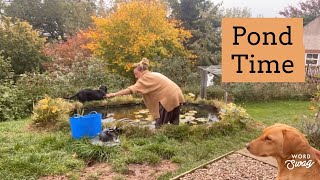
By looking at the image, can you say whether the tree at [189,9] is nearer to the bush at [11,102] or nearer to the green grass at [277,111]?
the green grass at [277,111]

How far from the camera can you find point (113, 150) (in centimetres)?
502

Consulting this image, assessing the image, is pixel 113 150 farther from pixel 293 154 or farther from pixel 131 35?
pixel 131 35

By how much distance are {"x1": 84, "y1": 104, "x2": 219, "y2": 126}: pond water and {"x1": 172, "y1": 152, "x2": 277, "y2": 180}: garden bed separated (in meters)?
3.06

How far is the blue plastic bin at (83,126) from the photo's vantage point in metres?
5.47

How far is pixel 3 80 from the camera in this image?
11.1m

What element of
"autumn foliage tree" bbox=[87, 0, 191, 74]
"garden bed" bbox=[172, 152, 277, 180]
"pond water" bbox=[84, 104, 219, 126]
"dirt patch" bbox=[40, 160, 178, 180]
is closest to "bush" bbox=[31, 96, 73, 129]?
"pond water" bbox=[84, 104, 219, 126]

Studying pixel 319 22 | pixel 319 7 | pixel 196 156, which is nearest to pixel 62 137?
pixel 196 156

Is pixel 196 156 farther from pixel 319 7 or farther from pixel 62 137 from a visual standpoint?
pixel 319 7

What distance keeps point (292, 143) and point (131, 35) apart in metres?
10.8

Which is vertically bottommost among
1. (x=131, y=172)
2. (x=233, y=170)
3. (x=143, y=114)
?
(x=131, y=172)

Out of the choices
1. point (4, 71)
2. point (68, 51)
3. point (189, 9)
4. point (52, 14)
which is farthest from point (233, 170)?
point (52, 14)

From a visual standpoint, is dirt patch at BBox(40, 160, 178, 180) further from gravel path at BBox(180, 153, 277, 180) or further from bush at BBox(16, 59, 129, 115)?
bush at BBox(16, 59, 129, 115)

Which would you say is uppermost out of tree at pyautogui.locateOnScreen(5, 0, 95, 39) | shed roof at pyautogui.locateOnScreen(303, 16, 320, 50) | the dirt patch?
tree at pyautogui.locateOnScreen(5, 0, 95, 39)

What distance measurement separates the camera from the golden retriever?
248cm
